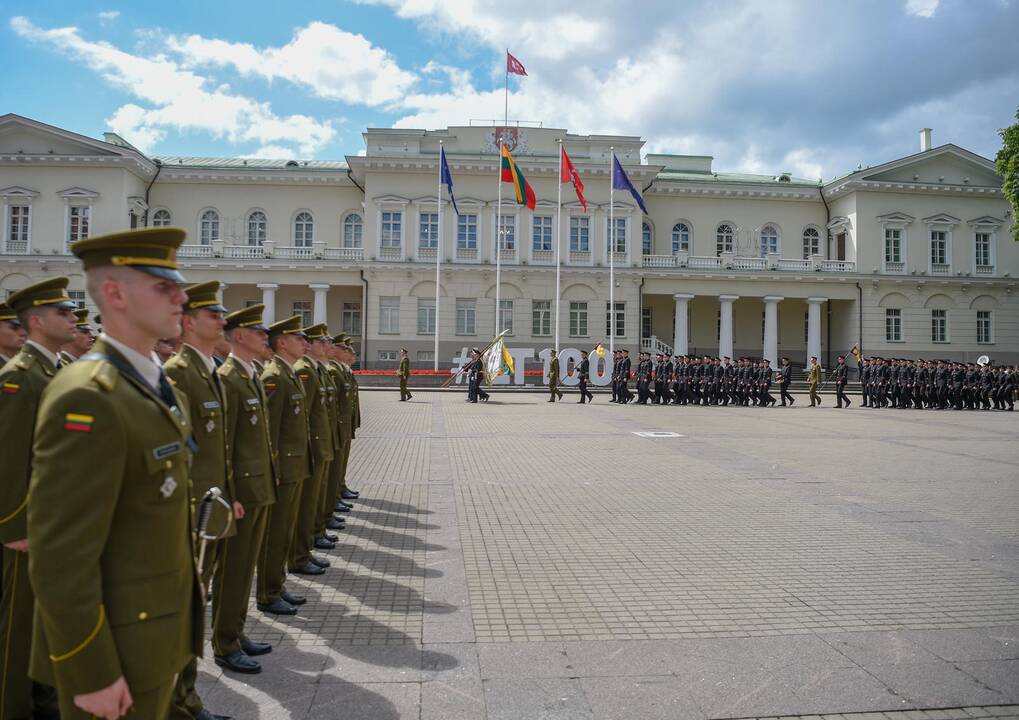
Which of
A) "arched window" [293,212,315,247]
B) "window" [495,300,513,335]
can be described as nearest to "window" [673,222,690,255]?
"window" [495,300,513,335]

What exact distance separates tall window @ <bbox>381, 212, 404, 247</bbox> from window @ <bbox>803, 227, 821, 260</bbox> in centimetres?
2694

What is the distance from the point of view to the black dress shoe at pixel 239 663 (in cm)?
406

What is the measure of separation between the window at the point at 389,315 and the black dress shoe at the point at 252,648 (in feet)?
119

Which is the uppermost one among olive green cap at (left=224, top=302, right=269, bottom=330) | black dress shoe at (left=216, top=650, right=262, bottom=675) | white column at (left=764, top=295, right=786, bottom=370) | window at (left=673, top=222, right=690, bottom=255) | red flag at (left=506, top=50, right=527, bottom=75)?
red flag at (left=506, top=50, right=527, bottom=75)

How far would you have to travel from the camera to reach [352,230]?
4456cm

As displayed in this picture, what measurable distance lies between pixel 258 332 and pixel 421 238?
1442 inches

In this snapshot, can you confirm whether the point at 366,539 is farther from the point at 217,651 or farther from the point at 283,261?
the point at 283,261

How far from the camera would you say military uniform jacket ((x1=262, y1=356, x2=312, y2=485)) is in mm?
5172

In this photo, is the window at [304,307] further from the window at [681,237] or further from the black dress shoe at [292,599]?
the black dress shoe at [292,599]

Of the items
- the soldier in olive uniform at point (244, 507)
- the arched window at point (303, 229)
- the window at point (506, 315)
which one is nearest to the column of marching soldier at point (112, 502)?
the soldier in olive uniform at point (244, 507)

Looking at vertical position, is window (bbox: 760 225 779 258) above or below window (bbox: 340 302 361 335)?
above

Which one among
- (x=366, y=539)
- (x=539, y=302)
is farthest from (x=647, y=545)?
(x=539, y=302)

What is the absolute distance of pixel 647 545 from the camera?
22.3 ft

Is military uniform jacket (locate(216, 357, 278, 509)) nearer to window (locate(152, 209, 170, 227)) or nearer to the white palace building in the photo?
the white palace building
